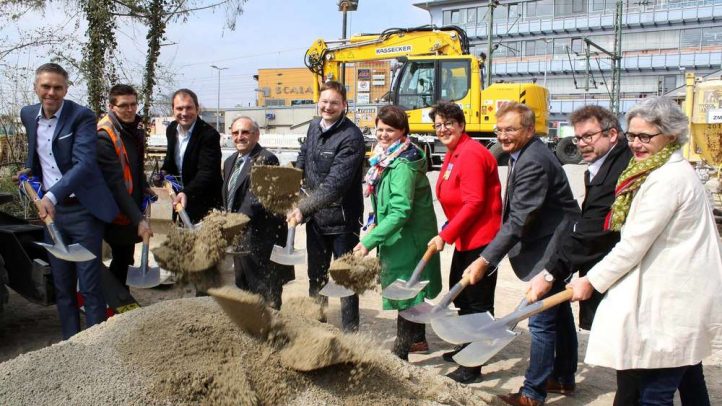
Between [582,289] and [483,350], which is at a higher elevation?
[582,289]

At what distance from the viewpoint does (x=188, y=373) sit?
2477 mm

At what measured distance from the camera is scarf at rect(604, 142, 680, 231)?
251 cm

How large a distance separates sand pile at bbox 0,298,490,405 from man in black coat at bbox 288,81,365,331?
1.24 meters

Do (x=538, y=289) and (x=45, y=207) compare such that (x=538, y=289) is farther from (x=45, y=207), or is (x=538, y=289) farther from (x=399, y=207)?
(x=45, y=207)

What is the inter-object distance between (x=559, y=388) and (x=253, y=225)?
6.91 feet

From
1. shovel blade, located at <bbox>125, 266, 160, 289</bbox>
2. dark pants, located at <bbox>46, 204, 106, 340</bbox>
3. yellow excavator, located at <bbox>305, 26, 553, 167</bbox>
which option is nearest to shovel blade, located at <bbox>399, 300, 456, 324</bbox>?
shovel blade, located at <bbox>125, 266, 160, 289</bbox>

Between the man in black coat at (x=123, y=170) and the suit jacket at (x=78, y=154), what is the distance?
173mm

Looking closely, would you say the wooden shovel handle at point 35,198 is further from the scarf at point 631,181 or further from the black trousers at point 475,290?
the scarf at point 631,181

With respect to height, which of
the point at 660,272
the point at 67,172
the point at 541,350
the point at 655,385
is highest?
the point at 67,172

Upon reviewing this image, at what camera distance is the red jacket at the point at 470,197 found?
371 centimetres

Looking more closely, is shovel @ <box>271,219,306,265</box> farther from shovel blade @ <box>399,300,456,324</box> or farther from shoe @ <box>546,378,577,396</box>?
shoe @ <box>546,378,577,396</box>

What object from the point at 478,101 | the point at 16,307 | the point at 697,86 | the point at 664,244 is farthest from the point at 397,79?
the point at 664,244

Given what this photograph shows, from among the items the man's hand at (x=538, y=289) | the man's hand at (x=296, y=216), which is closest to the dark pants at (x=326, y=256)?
the man's hand at (x=296, y=216)

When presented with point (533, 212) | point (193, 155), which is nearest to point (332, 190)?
point (193, 155)
